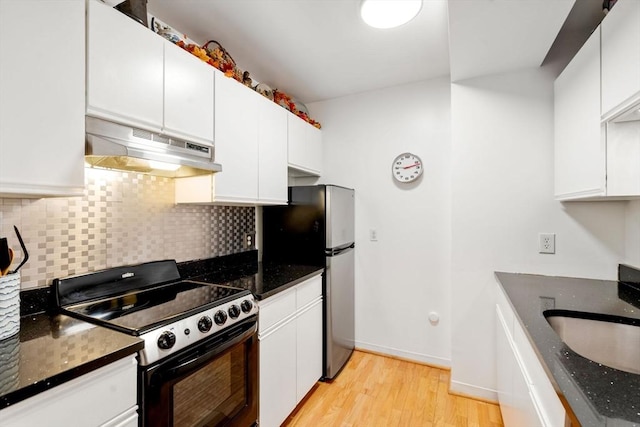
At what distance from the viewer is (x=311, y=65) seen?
2.31 metres

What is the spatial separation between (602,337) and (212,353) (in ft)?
5.58

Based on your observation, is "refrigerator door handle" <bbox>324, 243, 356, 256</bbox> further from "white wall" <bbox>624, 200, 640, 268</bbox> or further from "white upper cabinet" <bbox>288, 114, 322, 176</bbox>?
"white wall" <bbox>624, 200, 640, 268</bbox>

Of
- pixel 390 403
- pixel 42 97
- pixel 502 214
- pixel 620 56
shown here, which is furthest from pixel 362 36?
pixel 390 403

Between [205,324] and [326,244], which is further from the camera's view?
[326,244]

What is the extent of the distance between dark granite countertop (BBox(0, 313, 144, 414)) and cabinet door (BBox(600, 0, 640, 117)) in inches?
78.9

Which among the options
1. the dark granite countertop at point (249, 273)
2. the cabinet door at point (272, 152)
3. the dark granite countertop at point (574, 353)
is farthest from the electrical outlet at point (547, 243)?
the cabinet door at point (272, 152)

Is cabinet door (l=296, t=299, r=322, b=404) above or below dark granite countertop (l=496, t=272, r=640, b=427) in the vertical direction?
below

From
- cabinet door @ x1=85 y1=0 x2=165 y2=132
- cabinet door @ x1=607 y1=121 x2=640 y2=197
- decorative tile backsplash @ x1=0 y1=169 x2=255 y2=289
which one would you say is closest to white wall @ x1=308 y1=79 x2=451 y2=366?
cabinet door @ x1=607 y1=121 x2=640 y2=197

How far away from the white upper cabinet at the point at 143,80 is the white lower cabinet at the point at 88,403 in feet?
3.16

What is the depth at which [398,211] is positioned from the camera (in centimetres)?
267

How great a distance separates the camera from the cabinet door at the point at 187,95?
4.75 ft

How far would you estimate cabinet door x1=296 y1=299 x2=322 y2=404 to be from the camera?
1.99m

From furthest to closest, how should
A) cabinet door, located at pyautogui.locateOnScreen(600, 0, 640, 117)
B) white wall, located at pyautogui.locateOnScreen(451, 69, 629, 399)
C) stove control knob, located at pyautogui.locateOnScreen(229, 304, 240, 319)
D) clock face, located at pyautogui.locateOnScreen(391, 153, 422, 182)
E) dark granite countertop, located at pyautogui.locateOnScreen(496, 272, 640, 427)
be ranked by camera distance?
clock face, located at pyautogui.locateOnScreen(391, 153, 422, 182) < white wall, located at pyautogui.locateOnScreen(451, 69, 629, 399) < stove control knob, located at pyautogui.locateOnScreen(229, 304, 240, 319) < cabinet door, located at pyautogui.locateOnScreen(600, 0, 640, 117) < dark granite countertop, located at pyautogui.locateOnScreen(496, 272, 640, 427)

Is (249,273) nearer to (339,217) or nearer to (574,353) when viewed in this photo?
(339,217)
